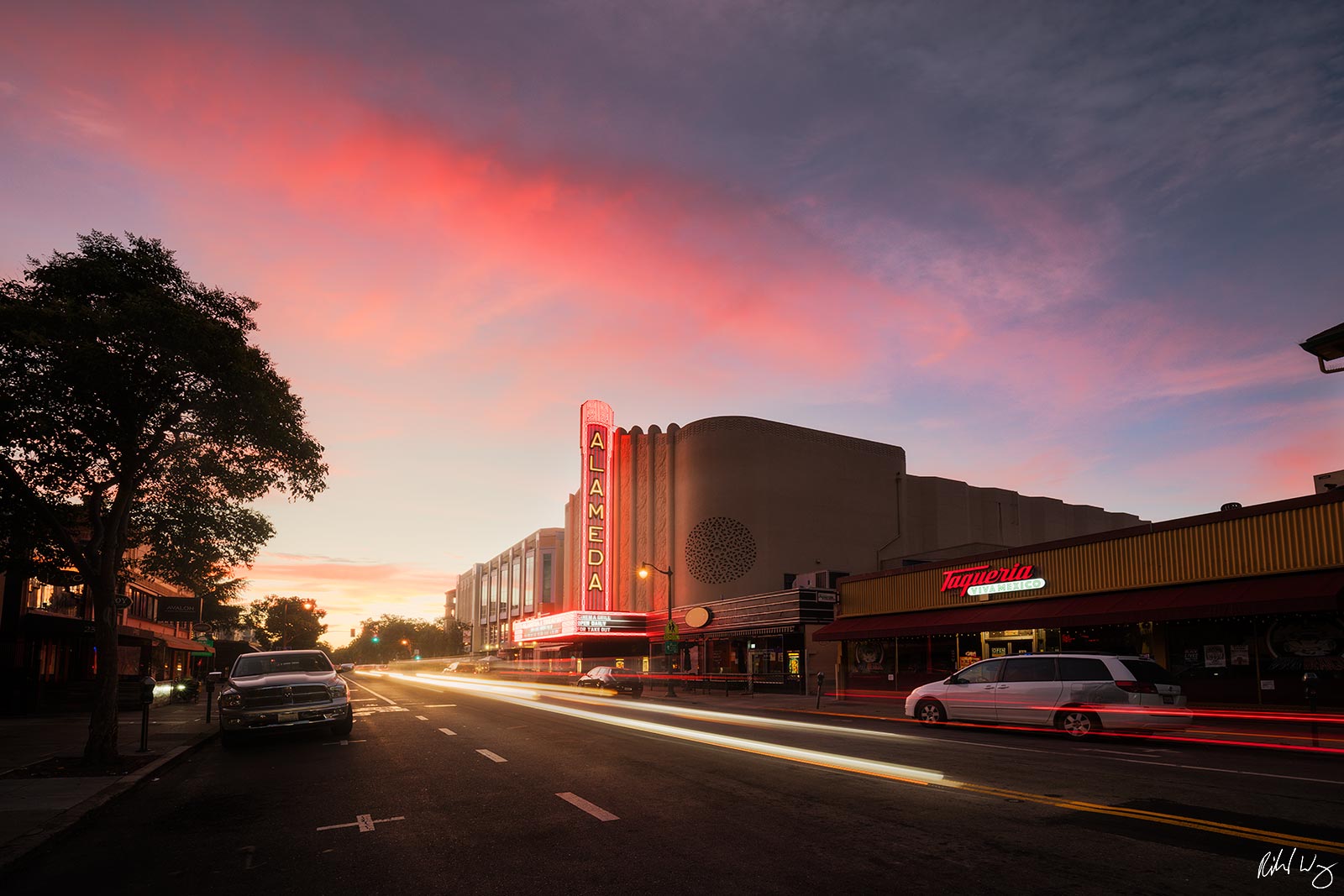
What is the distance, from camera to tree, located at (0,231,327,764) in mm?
12906

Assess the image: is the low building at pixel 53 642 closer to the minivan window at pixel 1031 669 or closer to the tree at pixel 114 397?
the tree at pixel 114 397

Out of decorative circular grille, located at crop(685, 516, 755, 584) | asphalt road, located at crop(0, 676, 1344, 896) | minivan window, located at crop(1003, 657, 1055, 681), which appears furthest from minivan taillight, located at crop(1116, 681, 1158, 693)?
decorative circular grille, located at crop(685, 516, 755, 584)

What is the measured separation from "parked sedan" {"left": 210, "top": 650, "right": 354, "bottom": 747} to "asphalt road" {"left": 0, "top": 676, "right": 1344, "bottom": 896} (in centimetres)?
132

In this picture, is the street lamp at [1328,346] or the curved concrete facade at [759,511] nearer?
the street lamp at [1328,346]

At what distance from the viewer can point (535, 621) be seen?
73.0 m

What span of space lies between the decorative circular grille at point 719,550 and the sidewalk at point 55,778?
37037 millimetres

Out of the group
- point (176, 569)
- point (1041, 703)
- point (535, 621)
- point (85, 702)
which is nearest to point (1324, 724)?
point (1041, 703)

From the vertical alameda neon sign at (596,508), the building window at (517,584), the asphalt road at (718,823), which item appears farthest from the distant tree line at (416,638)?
the asphalt road at (718,823)

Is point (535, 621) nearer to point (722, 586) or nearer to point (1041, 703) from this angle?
point (722, 586)

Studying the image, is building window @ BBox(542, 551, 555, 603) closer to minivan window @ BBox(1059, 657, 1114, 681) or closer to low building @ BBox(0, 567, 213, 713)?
low building @ BBox(0, 567, 213, 713)

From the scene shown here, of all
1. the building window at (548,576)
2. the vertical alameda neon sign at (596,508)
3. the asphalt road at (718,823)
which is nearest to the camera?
the asphalt road at (718,823)

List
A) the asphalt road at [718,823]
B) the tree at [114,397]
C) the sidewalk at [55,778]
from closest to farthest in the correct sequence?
1. the asphalt road at [718,823]
2. the sidewalk at [55,778]
3. the tree at [114,397]

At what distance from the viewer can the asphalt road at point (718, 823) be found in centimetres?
603
